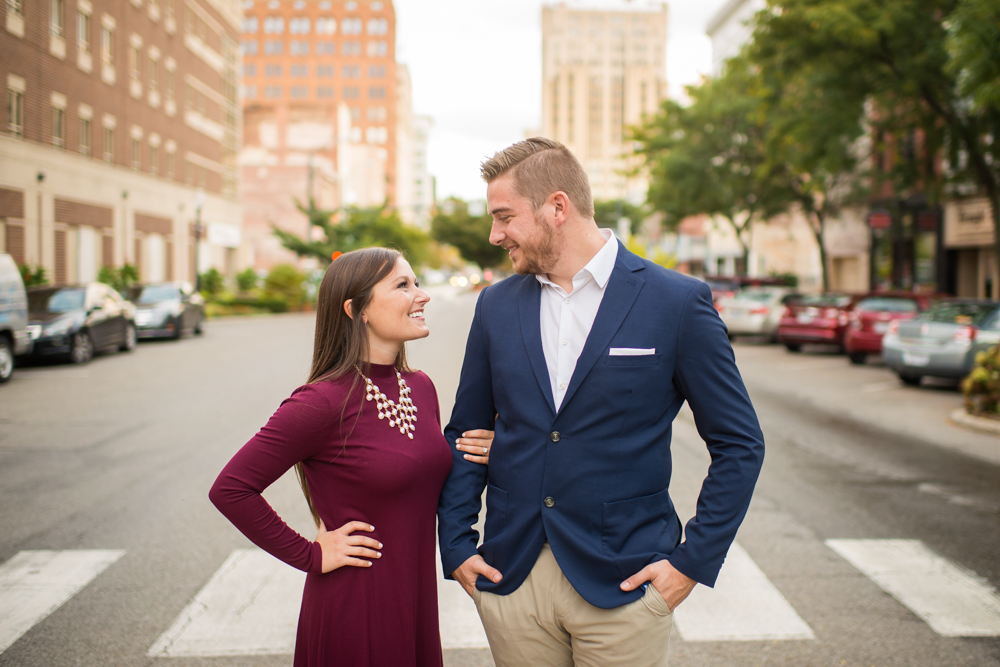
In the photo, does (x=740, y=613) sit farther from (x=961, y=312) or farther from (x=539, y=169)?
(x=961, y=312)

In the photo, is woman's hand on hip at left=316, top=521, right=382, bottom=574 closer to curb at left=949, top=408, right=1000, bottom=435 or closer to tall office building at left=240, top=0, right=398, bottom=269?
curb at left=949, top=408, right=1000, bottom=435

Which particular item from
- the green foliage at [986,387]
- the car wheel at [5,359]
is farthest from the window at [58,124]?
the green foliage at [986,387]

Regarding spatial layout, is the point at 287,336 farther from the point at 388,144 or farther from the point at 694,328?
the point at 388,144

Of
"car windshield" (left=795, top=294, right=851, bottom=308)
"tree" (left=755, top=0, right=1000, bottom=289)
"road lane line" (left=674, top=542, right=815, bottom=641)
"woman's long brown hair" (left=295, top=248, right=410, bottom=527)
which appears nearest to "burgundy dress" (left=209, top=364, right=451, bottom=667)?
"woman's long brown hair" (left=295, top=248, right=410, bottom=527)

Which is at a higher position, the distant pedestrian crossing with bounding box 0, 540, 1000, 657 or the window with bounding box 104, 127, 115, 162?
the window with bounding box 104, 127, 115, 162

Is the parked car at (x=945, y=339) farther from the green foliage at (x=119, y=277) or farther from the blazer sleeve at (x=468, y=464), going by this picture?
the green foliage at (x=119, y=277)

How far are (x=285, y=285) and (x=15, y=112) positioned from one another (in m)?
30.1

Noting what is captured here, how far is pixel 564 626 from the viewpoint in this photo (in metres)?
2.34

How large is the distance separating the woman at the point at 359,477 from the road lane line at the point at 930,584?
3124mm

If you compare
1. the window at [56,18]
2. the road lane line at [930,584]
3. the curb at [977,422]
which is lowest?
the road lane line at [930,584]

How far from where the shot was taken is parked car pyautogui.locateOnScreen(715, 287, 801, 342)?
71.7 feet

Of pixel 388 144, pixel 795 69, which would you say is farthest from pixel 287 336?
pixel 388 144

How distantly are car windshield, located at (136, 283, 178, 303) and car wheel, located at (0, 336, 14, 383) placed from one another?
30.1 ft

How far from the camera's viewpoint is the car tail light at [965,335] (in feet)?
42.5
